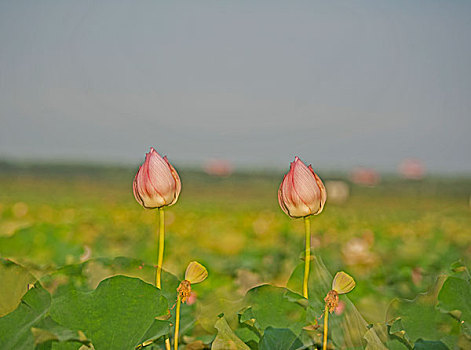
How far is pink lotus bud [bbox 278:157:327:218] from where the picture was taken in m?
0.55

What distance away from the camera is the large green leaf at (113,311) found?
16.3 inches

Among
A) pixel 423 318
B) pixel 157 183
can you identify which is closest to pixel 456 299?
pixel 423 318

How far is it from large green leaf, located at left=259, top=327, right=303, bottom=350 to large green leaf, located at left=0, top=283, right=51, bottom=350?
17 centimetres

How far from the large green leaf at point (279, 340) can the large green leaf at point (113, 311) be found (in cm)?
9

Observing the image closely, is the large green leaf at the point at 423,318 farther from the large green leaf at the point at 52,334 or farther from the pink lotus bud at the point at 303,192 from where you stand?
the large green leaf at the point at 52,334

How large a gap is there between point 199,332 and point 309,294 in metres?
0.12

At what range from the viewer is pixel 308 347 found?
1.54ft

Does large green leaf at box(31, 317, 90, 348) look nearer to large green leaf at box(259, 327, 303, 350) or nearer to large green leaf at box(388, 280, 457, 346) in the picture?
large green leaf at box(259, 327, 303, 350)

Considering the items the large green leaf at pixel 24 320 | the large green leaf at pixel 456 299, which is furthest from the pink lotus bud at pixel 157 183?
the large green leaf at pixel 456 299

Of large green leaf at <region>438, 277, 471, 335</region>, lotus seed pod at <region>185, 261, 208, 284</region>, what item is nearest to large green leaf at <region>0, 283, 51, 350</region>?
lotus seed pod at <region>185, 261, 208, 284</region>

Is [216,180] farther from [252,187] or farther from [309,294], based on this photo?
[309,294]

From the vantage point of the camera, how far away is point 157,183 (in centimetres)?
56

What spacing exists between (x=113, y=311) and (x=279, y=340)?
0.14 metres

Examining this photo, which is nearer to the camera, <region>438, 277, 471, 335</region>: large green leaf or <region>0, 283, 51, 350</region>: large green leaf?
<region>0, 283, 51, 350</region>: large green leaf
